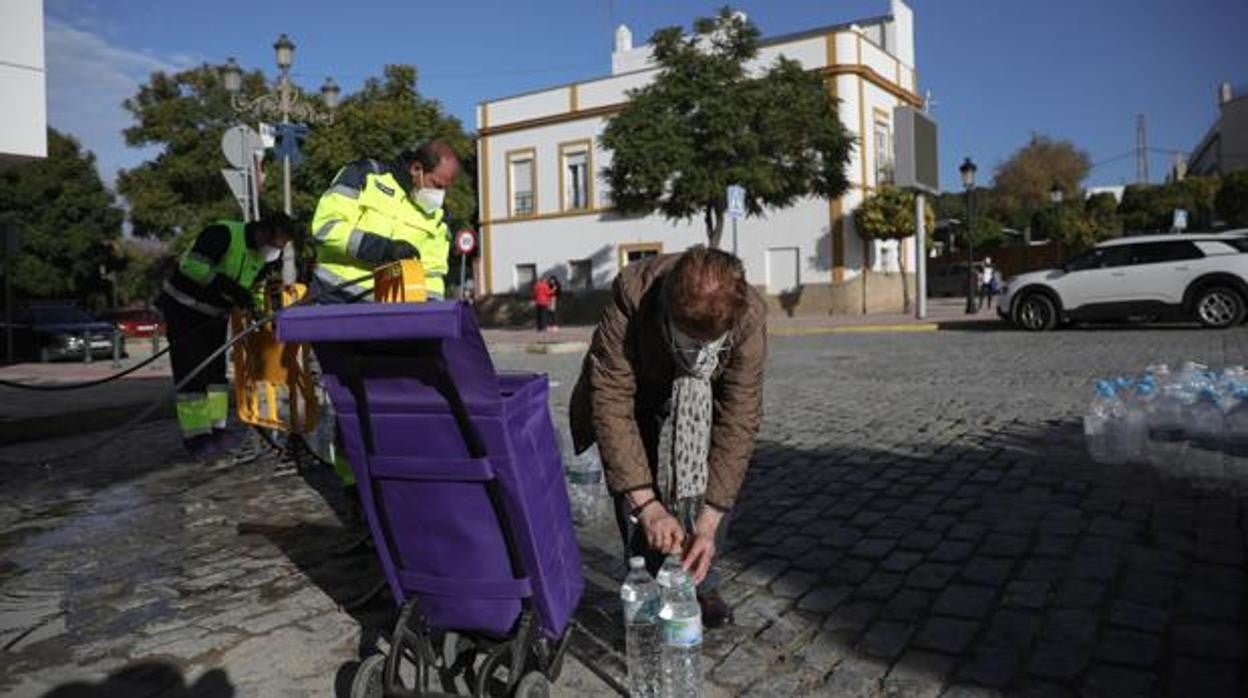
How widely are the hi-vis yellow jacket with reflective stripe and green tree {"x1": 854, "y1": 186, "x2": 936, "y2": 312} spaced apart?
2743cm

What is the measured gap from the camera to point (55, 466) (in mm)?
7477

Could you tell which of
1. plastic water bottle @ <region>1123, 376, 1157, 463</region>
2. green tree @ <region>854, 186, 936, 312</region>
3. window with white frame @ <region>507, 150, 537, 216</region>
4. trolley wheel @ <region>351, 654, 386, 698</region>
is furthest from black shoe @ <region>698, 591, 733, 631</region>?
window with white frame @ <region>507, 150, 537, 216</region>

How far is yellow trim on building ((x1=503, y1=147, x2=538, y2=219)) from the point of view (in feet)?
124

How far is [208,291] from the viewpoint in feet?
20.9

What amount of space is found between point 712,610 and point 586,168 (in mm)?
33985

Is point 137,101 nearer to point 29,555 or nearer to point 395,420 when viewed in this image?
point 29,555

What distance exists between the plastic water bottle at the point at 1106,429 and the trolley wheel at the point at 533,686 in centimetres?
458

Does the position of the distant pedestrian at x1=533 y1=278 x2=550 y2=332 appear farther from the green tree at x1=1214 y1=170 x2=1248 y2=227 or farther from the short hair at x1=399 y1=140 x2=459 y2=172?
the green tree at x1=1214 y1=170 x2=1248 y2=227

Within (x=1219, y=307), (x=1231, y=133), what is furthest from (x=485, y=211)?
(x=1231, y=133)

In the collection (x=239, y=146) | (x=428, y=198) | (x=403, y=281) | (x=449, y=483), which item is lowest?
(x=449, y=483)

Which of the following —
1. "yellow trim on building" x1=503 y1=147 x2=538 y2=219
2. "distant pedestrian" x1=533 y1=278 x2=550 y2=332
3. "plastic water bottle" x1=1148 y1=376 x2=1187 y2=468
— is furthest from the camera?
"yellow trim on building" x1=503 y1=147 x2=538 y2=219

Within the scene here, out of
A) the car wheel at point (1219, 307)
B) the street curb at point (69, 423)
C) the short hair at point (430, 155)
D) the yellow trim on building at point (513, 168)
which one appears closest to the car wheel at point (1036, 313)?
the car wheel at point (1219, 307)

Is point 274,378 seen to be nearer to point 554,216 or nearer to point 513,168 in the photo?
point 554,216

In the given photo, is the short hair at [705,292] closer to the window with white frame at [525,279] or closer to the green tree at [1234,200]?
the window with white frame at [525,279]
